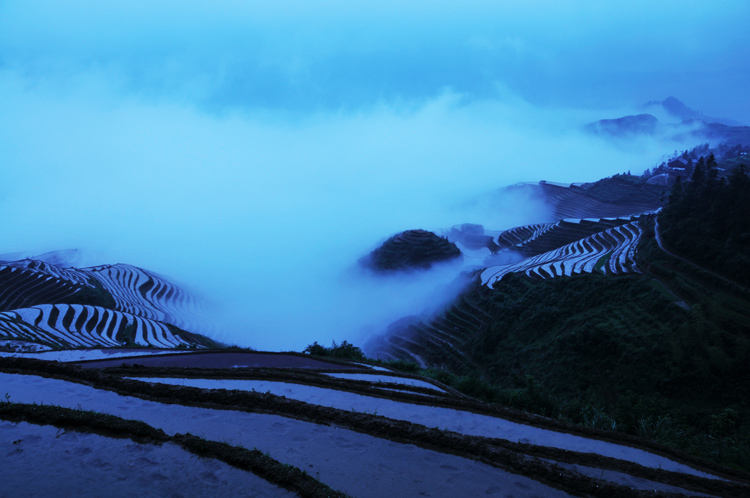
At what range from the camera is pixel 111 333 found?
2272cm

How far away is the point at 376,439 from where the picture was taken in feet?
22.2

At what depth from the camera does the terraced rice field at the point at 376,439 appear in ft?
18.8

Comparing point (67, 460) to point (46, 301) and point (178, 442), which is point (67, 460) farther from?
point (46, 301)

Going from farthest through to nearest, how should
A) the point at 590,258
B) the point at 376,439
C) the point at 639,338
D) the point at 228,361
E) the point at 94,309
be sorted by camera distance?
the point at 94,309, the point at 590,258, the point at 639,338, the point at 228,361, the point at 376,439

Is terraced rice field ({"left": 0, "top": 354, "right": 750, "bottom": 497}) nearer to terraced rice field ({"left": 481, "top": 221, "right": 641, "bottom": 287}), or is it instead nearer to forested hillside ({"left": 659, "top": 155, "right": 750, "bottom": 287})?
forested hillside ({"left": 659, "top": 155, "right": 750, "bottom": 287})

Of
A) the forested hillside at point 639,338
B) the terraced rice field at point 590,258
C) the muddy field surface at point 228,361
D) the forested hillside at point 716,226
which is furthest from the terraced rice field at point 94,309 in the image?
the forested hillside at point 716,226

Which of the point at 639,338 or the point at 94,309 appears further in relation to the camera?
the point at 94,309

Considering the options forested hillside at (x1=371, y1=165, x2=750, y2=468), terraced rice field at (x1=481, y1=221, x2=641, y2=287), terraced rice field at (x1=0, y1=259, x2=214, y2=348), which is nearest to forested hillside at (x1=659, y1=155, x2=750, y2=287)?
forested hillside at (x1=371, y1=165, x2=750, y2=468)

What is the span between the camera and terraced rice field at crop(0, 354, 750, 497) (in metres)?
5.73

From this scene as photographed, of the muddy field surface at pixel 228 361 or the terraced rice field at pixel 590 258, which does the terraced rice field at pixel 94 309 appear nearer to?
the muddy field surface at pixel 228 361

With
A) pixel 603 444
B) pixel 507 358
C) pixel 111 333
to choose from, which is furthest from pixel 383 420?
pixel 111 333

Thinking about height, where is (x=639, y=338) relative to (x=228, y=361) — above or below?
above

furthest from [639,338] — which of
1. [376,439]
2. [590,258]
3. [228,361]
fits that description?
[228,361]

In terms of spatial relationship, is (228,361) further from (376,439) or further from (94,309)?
(94,309)
